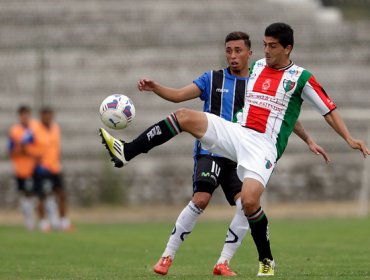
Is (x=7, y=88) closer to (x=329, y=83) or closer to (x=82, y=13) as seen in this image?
(x=82, y=13)

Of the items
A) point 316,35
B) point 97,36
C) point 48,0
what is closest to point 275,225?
point 316,35

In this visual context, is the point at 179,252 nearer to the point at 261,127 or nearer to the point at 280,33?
the point at 261,127

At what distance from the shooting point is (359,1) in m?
28.7

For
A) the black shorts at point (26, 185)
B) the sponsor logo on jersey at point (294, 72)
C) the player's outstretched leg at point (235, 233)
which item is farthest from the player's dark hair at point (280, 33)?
the black shorts at point (26, 185)

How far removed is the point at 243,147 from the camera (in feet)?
32.1

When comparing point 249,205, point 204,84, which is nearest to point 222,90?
point 204,84

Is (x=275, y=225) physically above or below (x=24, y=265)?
below

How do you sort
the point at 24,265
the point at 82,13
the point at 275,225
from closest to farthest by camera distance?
the point at 24,265 < the point at 275,225 < the point at 82,13

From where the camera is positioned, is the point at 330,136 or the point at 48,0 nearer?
the point at 330,136

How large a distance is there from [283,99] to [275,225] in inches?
398

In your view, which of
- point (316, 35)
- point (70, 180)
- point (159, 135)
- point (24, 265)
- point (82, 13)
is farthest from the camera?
point (82, 13)

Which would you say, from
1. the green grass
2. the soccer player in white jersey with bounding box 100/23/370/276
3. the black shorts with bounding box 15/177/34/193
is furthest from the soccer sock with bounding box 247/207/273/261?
the black shorts with bounding box 15/177/34/193

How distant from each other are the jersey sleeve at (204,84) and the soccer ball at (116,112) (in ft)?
3.32

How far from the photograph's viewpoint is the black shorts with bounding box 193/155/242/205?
35.0ft
